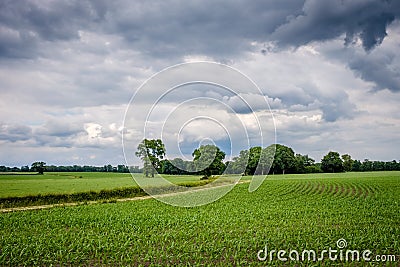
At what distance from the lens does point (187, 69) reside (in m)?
21.4

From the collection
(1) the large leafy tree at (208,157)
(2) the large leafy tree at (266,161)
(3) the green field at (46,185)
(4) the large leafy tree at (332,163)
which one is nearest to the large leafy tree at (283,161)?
(2) the large leafy tree at (266,161)

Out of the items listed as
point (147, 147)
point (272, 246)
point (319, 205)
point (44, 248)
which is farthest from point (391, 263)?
point (147, 147)

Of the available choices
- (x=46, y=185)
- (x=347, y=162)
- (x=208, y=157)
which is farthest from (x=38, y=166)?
(x=347, y=162)

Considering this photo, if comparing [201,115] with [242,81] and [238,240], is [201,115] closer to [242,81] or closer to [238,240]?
[242,81]

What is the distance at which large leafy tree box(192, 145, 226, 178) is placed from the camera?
112 ft

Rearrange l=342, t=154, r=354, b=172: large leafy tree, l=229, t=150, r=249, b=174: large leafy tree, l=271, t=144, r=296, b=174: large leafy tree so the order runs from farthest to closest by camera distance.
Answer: l=342, t=154, r=354, b=172: large leafy tree → l=271, t=144, r=296, b=174: large leafy tree → l=229, t=150, r=249, b=174: large leafy tree

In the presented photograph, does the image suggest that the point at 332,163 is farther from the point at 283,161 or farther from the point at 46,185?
the point at 46,185

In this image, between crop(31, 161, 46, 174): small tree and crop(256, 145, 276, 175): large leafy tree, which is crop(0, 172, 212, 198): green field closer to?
crop(31, 161, 46, 174): small tree

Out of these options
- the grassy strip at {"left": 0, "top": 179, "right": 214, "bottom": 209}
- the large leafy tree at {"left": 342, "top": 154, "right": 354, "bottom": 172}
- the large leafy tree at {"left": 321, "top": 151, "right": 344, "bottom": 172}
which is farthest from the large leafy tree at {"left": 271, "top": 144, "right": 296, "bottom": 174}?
the grassy strip at {"left": 0, "top": 179, "right": 214, "bottom": 209}

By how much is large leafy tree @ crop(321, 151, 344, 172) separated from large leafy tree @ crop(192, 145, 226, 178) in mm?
62153

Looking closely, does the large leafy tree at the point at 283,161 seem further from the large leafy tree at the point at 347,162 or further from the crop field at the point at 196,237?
the crop field at the point at 196,237

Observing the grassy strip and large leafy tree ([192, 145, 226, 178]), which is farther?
large leafy tree ([192, 145, 226, 178])

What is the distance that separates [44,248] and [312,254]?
971 cm

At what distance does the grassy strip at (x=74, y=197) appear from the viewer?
2995 centimetres
